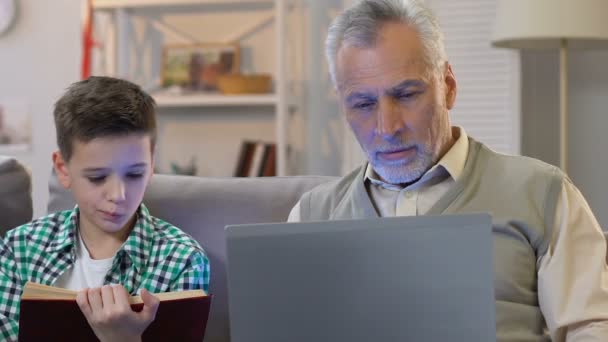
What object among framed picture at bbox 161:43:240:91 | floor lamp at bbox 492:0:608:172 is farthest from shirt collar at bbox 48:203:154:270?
framed picture at bbox 161:43:240:91

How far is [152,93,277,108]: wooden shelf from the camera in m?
3.50

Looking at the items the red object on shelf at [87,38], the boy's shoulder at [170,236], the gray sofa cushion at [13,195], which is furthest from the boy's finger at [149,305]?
the red object on shelf at [87,38]

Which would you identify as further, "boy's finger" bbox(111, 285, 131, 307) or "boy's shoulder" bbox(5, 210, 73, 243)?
"boy's shoulder" bbox(5, 210, 73, 243)

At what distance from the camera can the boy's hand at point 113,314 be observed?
4.08 feet

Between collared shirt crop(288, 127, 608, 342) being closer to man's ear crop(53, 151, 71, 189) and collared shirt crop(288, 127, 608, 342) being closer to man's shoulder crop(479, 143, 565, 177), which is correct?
man's shoulder crop(479, 143, 565, 177)

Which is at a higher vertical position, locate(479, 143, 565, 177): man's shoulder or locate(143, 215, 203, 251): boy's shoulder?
locate(479, 143, 565, 177): man's shoulder

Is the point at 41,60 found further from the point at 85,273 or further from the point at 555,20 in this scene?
the point at 85,273

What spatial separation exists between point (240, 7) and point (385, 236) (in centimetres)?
289

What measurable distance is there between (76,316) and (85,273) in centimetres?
41

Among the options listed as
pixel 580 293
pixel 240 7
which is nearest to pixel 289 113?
pixel 240 7

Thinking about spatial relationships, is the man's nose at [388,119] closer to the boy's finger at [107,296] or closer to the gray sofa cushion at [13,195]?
the boy's finger at [107,296]

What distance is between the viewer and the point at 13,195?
6.22 feet

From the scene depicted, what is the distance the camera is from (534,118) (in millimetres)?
3367

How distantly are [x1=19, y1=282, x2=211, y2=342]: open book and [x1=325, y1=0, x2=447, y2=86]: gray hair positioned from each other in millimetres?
477
